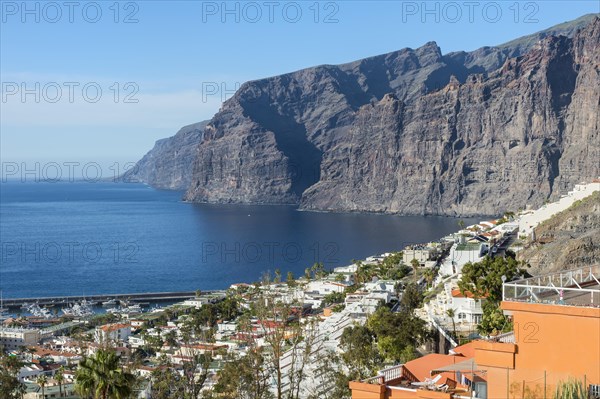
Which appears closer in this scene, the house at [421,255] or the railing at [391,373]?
the railing at [391,373]

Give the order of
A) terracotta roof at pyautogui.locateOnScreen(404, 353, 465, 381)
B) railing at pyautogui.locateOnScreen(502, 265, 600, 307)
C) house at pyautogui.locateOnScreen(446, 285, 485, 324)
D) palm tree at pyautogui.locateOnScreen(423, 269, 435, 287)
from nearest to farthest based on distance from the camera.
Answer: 1. railing at pyautogui.locateOnScreen(502, 265, 600, 307)
2. terracotta roof at pyautogui.locateOnScreen(404, 353, 465, 381)
3. house at pyautogui.locateOnScreen(446, 285, 485, 324)
4. palm tree at pyautogui.locateOnScreen(423, 269, 435, 287)

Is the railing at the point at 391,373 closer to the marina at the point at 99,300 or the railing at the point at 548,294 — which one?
the railing at the point at 548,294

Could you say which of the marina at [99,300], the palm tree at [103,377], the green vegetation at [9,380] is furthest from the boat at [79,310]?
the palm tree at [103,377]

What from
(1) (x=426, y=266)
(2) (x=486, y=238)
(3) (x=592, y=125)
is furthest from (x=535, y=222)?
(3) (x=592, y=125)

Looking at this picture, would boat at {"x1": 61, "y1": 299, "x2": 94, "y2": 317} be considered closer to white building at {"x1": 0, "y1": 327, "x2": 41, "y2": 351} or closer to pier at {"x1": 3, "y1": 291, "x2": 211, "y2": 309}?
pier at {"x1": 3, "y1": 291, "x2": 211, "y2": 309}

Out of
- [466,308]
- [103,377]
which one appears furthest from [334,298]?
[103,377]

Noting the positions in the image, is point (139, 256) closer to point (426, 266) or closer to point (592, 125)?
point (426, 266)

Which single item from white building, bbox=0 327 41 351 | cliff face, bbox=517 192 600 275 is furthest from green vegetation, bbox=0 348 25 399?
cliff face, bbox=517 192 600 275
